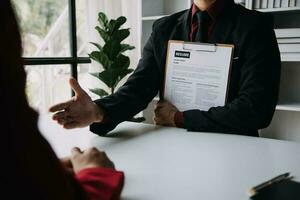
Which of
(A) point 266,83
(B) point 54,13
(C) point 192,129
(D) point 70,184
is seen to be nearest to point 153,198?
(D) point 70,184

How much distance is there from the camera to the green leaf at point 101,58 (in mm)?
2412

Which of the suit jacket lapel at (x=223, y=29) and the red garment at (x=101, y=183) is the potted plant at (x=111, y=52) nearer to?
the suit jacket lapel at (x=223, y=29)

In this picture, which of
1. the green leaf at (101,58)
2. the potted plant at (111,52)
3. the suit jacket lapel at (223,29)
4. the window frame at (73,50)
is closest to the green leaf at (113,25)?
the potted plant at (111,52)

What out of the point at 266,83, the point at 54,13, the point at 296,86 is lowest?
the point at 296,86

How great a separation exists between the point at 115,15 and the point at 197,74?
158cm

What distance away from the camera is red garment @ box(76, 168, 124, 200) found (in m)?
0.53

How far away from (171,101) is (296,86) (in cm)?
130

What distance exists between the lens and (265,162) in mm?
812

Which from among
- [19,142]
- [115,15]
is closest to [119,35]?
[115,15]

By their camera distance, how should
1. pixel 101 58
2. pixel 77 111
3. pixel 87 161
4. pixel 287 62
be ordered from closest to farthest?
pixel 87 161 → pixel 77 111 → pixel 287 62 → pixel 101 58

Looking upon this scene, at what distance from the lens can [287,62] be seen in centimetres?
232

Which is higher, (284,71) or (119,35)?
(119,35)

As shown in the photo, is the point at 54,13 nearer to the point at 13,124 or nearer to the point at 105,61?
the point at 105,61

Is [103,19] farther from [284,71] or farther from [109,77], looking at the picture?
[284,71]
